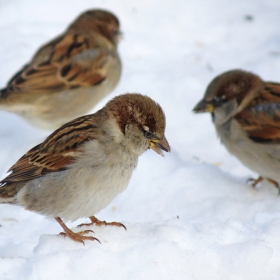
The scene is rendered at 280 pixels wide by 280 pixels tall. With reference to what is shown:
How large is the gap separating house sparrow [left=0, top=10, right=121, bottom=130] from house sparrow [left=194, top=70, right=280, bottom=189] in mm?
985

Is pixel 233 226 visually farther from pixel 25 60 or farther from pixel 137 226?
pixel 25 60

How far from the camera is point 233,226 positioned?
3160 millimetres

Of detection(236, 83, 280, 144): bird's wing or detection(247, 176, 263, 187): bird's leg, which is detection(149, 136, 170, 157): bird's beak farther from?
detection(247, 176, 263, 187): bird's leg

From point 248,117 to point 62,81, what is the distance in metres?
1.51

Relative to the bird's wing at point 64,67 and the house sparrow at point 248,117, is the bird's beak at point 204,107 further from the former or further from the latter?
the bird's wing at point 64,67

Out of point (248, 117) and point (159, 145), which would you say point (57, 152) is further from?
point (248, 117)

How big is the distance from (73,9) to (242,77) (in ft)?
8.86

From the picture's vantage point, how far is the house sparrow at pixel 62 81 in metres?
4.95

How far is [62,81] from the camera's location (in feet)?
16.4

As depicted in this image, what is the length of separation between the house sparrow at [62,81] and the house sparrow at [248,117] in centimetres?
99

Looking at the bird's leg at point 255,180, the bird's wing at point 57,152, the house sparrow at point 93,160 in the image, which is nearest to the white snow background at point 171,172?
the bird's leg at point 255,180

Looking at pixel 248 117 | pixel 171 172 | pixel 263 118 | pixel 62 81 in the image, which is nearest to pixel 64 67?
pixel 62 81

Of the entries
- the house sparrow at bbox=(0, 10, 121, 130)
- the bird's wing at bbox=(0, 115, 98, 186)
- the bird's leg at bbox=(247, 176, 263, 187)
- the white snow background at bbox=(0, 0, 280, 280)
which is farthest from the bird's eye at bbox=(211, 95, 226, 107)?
the bird's wing at bbox=(0, 115, 98, 186)

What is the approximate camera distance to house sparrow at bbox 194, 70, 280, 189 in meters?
4.23
